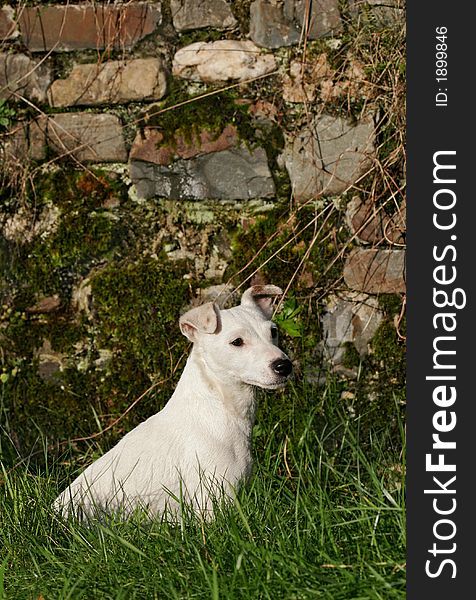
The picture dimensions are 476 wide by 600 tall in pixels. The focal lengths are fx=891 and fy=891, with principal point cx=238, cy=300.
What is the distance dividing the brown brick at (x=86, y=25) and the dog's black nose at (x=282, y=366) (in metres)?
2.26

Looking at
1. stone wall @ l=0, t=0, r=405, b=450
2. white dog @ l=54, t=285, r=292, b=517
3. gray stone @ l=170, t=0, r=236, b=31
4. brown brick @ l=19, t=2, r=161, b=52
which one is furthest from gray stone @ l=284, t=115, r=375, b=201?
white dog @ l=54, t=285, r=292, b=517

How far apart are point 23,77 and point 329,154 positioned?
1822 mm

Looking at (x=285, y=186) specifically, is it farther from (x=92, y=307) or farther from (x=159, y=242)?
(x=92, y=307)

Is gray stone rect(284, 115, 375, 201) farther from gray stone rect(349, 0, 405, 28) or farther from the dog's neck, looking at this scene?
the dog's neck

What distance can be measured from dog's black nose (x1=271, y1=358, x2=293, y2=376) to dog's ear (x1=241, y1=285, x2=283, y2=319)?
0.46 meters

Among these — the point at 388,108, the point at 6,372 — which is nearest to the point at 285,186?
the point at 388,108

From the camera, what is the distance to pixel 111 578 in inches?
119

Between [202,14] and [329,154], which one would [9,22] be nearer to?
[202,14]

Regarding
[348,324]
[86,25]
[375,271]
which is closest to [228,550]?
[348,324]

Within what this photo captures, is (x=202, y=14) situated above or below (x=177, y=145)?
above

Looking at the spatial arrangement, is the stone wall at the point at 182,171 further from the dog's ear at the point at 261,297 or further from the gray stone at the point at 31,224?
the dog's ear at the point at 261,297

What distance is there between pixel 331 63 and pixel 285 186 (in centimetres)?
73

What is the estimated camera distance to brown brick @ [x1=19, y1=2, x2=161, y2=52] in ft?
16.5

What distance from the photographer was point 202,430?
3984 millimetres
